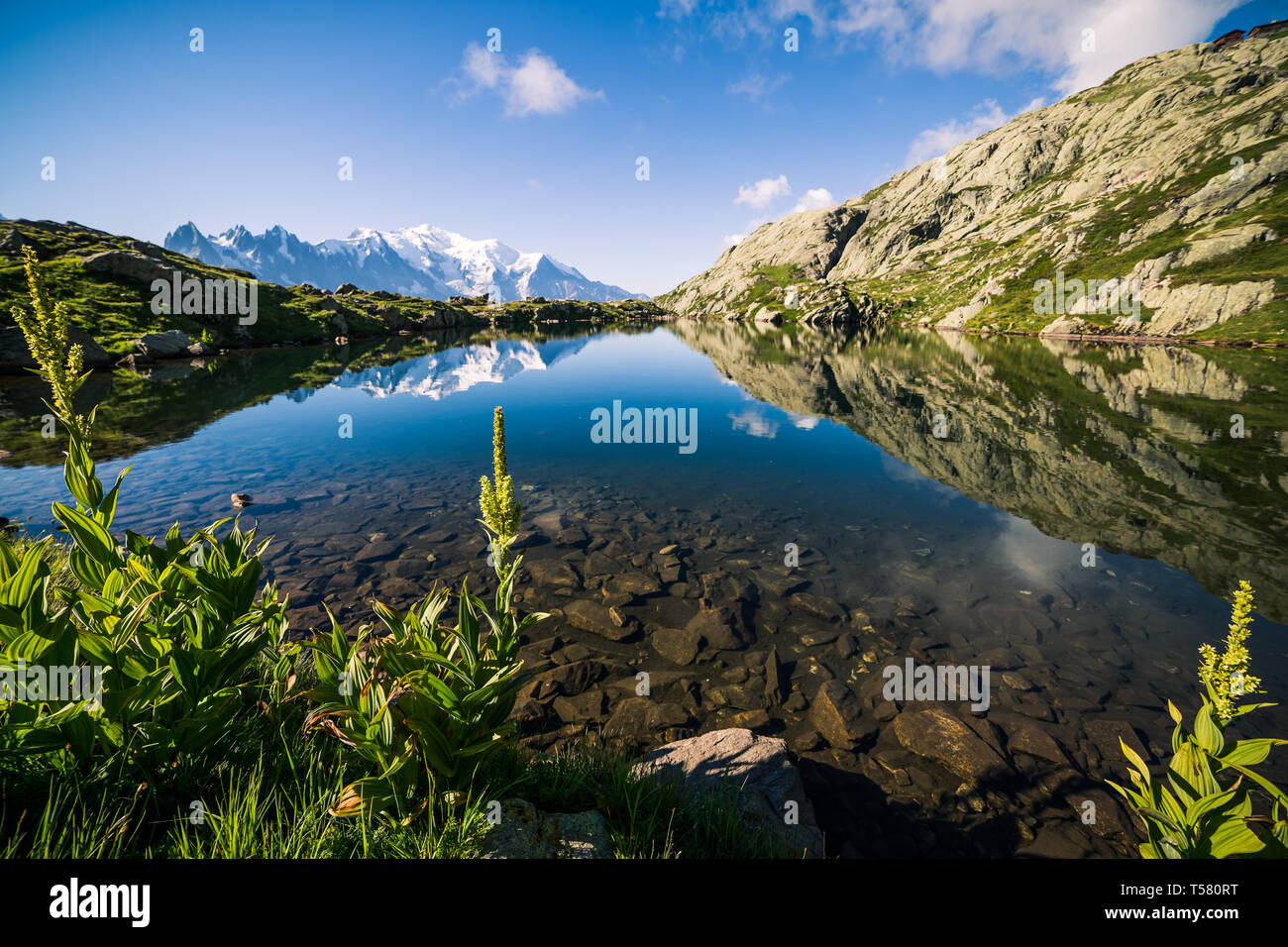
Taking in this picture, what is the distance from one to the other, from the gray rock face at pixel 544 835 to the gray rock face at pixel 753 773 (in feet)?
5.95

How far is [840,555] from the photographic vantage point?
1659cm

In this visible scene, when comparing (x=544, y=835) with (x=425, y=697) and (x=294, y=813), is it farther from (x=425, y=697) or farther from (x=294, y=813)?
(x=294, y=813)

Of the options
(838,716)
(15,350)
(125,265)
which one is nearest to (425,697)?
(838,716)

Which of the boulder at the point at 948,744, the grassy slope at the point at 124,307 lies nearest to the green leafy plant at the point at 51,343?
the boulder at the point at 948,744

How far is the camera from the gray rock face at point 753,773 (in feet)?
22.7

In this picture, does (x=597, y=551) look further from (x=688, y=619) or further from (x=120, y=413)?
(x=120, y=413)

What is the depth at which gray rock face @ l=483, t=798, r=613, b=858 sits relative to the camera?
184 inches

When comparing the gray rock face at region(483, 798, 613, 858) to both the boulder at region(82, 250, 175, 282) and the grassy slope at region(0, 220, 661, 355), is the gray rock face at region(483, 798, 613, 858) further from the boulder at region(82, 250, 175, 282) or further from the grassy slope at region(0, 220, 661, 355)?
the boulder at region(82, 250, 175, 282)

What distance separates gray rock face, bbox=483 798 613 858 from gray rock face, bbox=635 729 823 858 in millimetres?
1813

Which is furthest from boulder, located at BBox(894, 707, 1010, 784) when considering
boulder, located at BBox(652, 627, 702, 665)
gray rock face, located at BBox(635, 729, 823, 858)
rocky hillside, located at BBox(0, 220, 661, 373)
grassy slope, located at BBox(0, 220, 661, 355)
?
rocky hillside, located at BBox(0, 220, 661, 373)

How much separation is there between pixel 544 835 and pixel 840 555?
1418 cm

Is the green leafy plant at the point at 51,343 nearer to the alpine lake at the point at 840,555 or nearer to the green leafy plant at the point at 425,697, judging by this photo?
the green leafy plant at the point at 425,697

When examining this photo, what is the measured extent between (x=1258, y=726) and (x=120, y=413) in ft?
188
